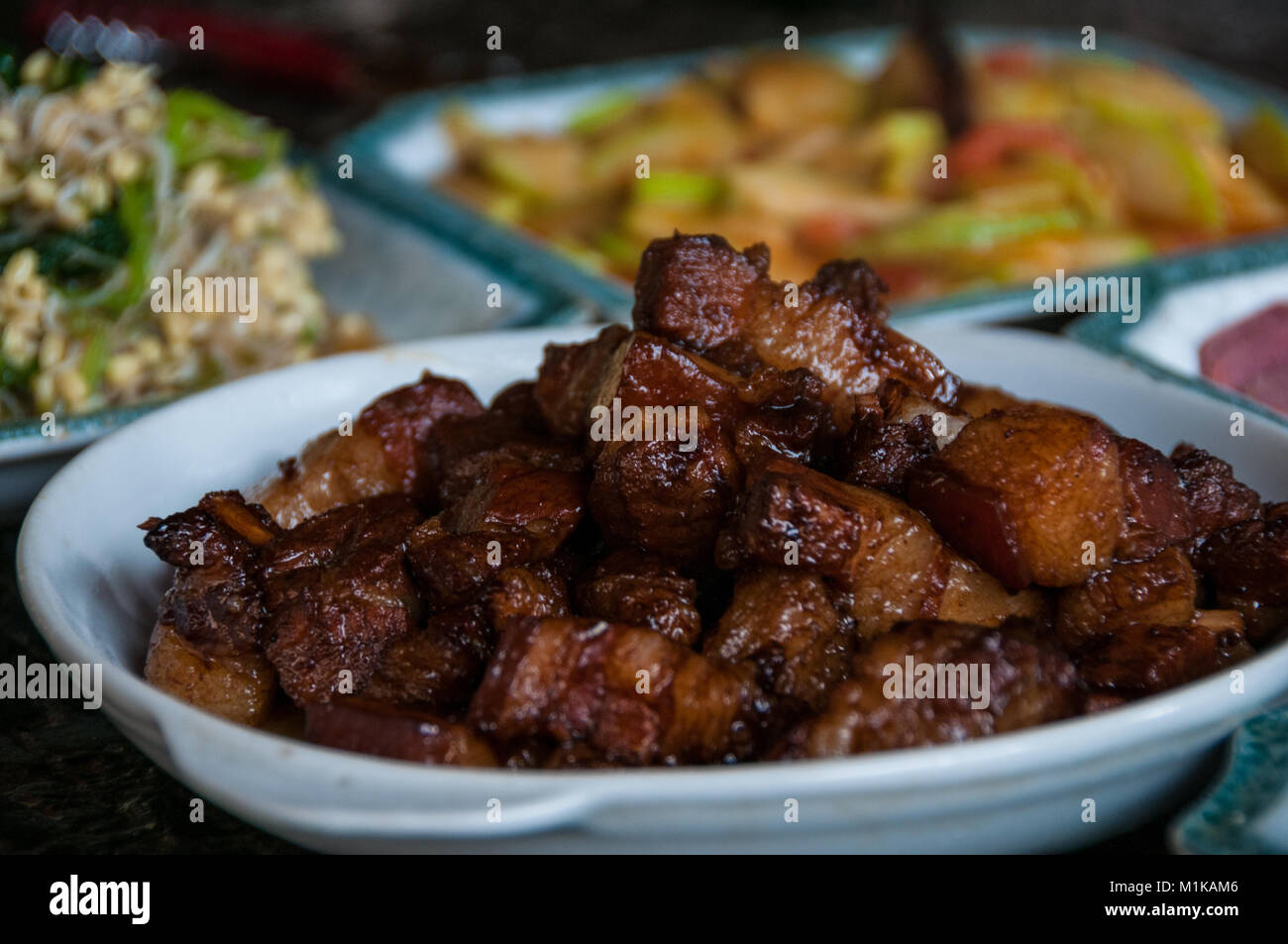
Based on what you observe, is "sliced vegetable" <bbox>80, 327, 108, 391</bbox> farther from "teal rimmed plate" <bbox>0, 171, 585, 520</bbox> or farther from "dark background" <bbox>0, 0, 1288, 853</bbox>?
"teal rimmed plate" <bbox>0, 171, 585, 520</bbox>

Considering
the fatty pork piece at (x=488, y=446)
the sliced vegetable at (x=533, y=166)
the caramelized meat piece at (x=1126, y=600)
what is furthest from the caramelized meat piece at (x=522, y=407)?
the sliced vegetable at (x=533, y=166)

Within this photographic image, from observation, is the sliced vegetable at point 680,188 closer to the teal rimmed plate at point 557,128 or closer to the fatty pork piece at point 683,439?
the teal rimmed plate at point 557,128

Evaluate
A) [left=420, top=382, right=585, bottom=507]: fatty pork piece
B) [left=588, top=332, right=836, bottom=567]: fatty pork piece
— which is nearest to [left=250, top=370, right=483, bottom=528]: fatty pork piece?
[left=420, top=382, right=585, bottom=507]: fatty pork piece

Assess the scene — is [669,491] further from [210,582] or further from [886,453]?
[210,582]

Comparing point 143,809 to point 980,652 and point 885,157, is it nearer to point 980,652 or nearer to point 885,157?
point 980,652

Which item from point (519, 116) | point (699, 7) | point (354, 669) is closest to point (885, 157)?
point (519, 116)

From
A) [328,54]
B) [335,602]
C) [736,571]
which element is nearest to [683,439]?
[736,571]

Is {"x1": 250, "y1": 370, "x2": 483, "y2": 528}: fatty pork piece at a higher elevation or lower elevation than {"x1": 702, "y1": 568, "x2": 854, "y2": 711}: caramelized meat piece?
higher
